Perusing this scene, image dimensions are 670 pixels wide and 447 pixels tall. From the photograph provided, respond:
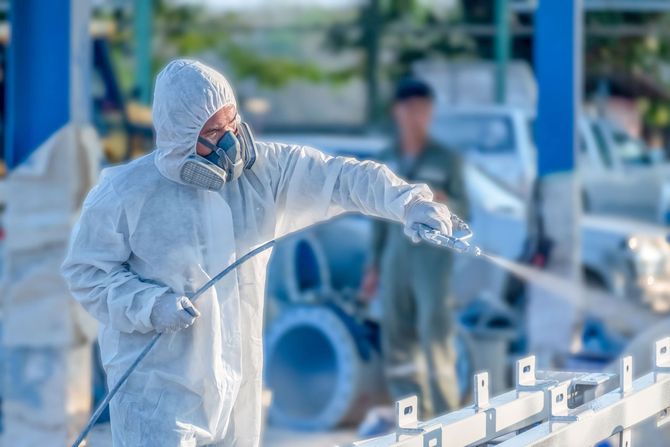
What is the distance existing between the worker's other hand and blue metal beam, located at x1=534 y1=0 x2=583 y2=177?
152 centimetres

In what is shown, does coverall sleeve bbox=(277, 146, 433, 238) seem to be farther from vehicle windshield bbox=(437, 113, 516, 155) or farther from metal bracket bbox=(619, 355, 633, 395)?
vehicle windshield bbox=(437, 113, 516, 155)

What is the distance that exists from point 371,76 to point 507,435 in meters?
19.1

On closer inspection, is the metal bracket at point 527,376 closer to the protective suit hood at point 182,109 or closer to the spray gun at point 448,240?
the spray gun at point 448,240

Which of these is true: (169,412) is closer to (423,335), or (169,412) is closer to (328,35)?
(423,335)

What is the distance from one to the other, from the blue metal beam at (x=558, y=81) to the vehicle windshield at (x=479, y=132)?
5733mm

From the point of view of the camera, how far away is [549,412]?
396 cm

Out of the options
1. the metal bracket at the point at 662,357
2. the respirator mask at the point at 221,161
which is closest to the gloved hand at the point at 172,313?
the respirator mask at the point at 221,161

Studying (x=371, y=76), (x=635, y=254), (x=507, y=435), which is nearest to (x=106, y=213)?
(x=507, y=435)

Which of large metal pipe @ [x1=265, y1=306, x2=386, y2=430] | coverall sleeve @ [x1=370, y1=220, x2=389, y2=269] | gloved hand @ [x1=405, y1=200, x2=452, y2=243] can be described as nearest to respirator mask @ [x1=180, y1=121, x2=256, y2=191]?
gloved hand @ [x1=405, y1=200, x2=452, y2=243]

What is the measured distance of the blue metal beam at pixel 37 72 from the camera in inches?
270

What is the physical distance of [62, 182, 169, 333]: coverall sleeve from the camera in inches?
156

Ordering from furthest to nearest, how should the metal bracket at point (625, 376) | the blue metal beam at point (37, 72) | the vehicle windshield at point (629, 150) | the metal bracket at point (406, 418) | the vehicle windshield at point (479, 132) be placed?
the vehicle windshield at point (629, 150), the vehicle windshield at point (479, 132), the blue metal beam at point (37, 72), the metal bracket at point (625, 376), the metal bracket at point (406, 418)

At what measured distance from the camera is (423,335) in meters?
8.74

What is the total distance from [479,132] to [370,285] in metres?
5.26
